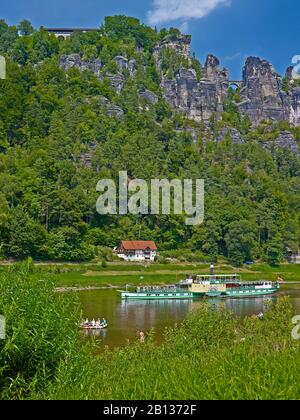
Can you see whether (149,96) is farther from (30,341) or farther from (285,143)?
(30,341)

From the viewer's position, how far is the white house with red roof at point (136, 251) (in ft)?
179

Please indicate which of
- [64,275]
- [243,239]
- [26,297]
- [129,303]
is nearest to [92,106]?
[243,239]

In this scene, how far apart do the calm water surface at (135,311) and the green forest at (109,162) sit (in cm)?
1187

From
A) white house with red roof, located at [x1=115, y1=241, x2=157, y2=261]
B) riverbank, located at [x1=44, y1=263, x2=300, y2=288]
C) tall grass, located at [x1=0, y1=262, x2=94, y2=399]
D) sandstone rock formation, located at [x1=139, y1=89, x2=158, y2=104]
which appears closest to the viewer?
tall grass, located at [x1=0, y1=262, x2=94, y2=399]

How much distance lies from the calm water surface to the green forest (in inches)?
467

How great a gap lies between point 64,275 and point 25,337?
37.4m

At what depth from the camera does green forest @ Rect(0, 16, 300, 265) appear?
181 feet

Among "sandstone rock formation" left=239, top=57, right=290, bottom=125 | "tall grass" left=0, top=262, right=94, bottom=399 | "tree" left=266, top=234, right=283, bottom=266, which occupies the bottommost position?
"tree" left=266, top=234, right=283, bottom=266

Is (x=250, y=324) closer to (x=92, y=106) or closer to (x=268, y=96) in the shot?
(x=92, y=106)

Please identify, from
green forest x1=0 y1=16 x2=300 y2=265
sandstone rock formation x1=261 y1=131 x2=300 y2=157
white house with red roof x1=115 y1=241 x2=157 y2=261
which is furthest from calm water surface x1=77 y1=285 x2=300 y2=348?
sandstone rock formation x1=261 y1=131 x2=300 y2=157

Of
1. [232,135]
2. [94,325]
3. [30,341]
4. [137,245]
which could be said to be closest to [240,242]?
[137,245]

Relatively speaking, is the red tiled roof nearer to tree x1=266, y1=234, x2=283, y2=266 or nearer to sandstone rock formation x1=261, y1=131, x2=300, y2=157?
tree x1=266, y1=234, x2=283, y2=266
